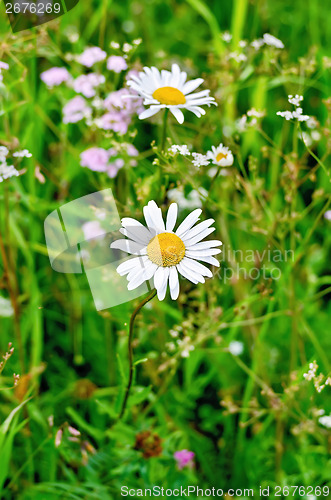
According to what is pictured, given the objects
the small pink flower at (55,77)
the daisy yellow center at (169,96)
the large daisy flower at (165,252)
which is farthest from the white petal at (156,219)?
the small pink flower at (55,77)

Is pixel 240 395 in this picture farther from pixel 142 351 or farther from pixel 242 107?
pixel 242 107

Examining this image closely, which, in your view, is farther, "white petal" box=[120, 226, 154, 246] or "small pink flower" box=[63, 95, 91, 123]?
"small pink flower" box=[63, 95, 91, 123]

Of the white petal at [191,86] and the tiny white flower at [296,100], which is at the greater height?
the white petal at [191,86]

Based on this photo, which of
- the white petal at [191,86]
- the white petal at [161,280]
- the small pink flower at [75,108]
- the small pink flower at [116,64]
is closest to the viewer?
the white petal at [161,280]

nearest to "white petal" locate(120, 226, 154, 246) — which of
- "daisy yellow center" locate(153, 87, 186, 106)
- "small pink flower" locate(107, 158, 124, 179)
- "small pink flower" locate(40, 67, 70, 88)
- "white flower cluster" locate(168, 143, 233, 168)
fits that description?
"white flower cluster" locate(168, 143, 233, 168)

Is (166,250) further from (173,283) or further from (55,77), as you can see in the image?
(55,77)

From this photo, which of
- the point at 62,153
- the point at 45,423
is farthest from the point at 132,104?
the point at 45,423

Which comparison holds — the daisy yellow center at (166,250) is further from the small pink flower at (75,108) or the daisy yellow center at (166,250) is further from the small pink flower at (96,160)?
the small pink flower at (75,108)

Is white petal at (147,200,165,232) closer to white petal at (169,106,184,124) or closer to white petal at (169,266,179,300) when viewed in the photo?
white petal at (169,266,179,300)
